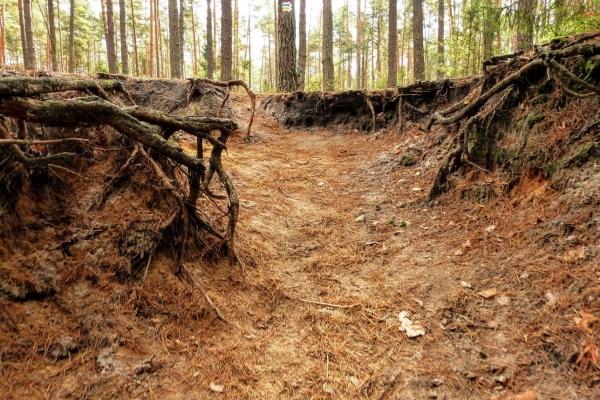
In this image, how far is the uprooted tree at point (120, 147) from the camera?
2.10 metres

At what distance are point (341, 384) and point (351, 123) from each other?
7530 mm

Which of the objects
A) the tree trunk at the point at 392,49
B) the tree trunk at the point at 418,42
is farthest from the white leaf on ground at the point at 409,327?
the tree trunk at the point at 392,49

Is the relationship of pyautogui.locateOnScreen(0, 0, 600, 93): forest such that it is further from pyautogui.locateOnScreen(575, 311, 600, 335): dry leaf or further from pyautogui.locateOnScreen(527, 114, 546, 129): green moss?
pyautogui.locateOnScreen(575, 311, 600, 335): dry leaf

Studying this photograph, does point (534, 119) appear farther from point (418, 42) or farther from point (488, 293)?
point (418, 42)

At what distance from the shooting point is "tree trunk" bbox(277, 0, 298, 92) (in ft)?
34.7

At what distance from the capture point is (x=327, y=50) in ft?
46.0

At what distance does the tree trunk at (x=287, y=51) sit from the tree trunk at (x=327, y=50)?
2768 millimetres

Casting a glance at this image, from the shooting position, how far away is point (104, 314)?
94.0 inches

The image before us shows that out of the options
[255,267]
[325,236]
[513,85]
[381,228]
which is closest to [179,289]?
[255,267]

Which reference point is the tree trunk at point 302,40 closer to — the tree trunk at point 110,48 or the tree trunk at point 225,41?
the tree trunk at point 225,41

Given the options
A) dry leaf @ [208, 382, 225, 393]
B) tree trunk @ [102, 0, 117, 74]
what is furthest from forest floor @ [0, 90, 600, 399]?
tree trunk @ [102, 0, 117, 74]

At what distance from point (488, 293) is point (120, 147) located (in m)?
3.39

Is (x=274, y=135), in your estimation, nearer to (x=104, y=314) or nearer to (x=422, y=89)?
(x=422, y=89)

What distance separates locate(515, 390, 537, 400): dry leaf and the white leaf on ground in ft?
2.35
